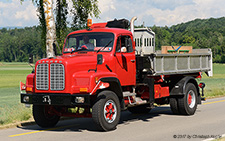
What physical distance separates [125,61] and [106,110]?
186cm

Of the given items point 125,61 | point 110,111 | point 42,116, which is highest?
point 125,61

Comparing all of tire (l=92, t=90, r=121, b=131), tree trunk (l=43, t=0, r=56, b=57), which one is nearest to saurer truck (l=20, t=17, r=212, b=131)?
tire (l=92, t=90, r=121, b=131)

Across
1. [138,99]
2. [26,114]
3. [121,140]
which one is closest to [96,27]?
[138,99]

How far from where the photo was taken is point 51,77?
9594 mm

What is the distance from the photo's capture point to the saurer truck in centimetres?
945

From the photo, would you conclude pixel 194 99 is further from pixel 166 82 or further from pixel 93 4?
pixel 93 4

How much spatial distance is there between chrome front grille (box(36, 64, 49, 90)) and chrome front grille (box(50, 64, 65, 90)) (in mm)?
155

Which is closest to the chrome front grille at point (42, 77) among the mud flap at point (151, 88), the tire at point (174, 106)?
the mud flap at point (151, 88)

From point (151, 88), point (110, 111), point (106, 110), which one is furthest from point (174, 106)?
point (106, 110)

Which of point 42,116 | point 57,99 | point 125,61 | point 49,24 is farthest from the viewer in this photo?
point 49,24

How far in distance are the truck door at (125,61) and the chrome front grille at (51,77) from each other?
183cm

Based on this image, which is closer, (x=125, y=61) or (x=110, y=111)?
(x=110, y=111)

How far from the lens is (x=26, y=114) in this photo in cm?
1223

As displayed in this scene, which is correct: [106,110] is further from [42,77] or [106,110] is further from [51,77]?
[42,77]
